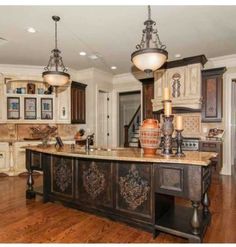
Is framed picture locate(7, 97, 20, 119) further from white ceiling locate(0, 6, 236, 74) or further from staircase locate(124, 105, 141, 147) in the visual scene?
staircase locate(124, 105, 141, 147)

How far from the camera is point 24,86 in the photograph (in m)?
6.11

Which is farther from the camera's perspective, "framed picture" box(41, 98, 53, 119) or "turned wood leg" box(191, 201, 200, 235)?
"framed picture" box(41, 98, 53, 119)

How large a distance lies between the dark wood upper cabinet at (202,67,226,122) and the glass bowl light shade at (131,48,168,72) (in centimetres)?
307

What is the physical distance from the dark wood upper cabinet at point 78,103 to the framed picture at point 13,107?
1.47 meters

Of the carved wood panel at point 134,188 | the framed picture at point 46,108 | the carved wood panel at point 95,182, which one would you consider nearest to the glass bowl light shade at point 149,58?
the carved wood panel at point 134,188

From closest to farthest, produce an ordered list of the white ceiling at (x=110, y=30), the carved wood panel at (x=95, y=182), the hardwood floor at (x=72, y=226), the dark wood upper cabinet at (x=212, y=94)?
1. the hardwood floor at (x=72, y=226)
2. the carved wood panel at (x=95, y=182)
3. the white ceiling at (x=110, y=30)
4. the dark wood upper cabinet at (x=212, y=94)

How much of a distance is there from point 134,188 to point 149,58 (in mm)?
1529

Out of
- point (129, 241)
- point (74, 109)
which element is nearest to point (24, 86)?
point (74, 109)

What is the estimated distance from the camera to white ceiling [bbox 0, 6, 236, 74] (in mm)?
3070

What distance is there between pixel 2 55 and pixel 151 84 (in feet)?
12.8

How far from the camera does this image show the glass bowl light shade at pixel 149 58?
2365 millimetres

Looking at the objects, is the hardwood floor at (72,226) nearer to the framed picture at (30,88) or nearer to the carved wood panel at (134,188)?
the carved wood panel at (134,188)

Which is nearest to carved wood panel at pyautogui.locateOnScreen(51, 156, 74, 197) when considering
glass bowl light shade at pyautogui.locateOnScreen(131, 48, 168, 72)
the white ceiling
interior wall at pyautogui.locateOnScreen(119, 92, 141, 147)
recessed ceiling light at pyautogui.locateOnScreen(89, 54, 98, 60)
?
glass bowl light shade at pyautogui.locateOnScreen(131, 48, 168, 72)

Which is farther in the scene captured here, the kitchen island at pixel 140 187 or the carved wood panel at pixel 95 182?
the carved wood panel at pixel 95 182
